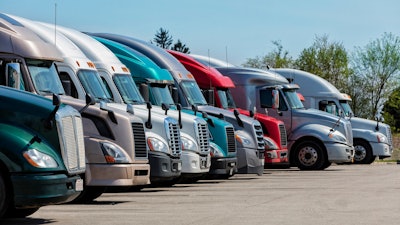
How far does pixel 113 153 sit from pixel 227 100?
13.6 m

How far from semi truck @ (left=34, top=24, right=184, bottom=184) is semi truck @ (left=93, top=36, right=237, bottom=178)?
1877mm

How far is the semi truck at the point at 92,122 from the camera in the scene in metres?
17.6

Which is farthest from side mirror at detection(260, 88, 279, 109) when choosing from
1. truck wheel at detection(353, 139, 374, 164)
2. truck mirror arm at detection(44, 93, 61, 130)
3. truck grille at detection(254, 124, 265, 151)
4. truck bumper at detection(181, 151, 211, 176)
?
truck mirror arm at detection(44, 93, 61, 130)

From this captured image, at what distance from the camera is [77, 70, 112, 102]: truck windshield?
821 inches

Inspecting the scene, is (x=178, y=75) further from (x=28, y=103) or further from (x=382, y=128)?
(x=382, y=128)

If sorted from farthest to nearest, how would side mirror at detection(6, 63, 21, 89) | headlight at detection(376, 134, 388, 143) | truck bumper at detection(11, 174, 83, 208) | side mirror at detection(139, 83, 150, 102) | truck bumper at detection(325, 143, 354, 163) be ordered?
headlight at detection(376, 134, 388, 143) < truck bumper at detection(325, 143, 354, 163) < side mirror at detection(139, 83, 150, 102) < side mirror at detection(6, 63, 21, 89) < truck bumper at detection(11, 174, 83, 208)

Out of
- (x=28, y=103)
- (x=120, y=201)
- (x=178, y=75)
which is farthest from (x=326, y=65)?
(x=28, y=103)

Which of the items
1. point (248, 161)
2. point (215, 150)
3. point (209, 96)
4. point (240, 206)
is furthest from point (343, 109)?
point (240, 206)

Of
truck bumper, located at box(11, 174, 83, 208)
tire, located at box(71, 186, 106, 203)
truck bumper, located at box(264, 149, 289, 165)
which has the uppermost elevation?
truck bumper, located at box(264, 149, 289, 165)

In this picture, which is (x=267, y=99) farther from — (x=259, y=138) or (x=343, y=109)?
(x=343, y=109)

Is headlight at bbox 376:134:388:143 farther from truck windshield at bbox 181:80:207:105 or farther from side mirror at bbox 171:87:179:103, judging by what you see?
side mirror at bbox 171:87:179:103

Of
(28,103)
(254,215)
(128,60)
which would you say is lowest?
(254,215)

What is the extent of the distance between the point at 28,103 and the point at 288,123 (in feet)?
71.5

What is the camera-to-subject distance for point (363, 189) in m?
22.9
